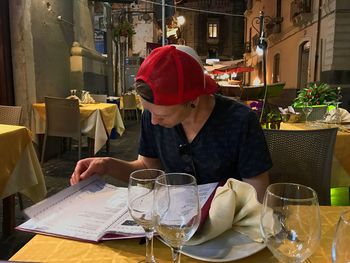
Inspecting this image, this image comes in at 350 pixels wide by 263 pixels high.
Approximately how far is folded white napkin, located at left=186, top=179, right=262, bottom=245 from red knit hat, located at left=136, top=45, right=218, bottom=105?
342mm

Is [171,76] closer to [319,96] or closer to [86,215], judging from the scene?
[86,215]

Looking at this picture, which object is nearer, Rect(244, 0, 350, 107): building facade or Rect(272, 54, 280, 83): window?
Rect(244, 0, 350, 107): building facade

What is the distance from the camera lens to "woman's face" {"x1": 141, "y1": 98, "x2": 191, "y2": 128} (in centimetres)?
117

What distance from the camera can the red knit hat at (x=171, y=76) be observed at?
108cm

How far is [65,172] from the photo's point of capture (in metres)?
4.70

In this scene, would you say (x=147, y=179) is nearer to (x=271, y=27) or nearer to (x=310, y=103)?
(x=310, y=103)

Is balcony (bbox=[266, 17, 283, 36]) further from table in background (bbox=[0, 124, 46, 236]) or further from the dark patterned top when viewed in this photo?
the dark patterned top

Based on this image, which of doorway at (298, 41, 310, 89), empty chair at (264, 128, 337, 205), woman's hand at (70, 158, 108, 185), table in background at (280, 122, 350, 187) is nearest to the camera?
woman's hand at (70, 158, 108, 185)

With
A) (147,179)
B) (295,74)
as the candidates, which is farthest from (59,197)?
(295,74)

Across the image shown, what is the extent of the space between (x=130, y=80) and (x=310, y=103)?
12.6m

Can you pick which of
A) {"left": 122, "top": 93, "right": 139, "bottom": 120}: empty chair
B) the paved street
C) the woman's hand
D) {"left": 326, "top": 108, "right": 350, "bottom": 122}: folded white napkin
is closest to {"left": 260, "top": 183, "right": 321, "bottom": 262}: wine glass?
the woman's hand

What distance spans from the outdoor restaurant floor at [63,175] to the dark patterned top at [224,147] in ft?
1.68

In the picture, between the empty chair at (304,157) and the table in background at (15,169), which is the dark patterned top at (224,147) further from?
the table in background at (15,169)

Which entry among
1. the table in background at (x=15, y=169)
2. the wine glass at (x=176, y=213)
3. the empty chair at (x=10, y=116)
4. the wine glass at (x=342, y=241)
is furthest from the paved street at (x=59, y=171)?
the wine glass at (x=342, y=241)
